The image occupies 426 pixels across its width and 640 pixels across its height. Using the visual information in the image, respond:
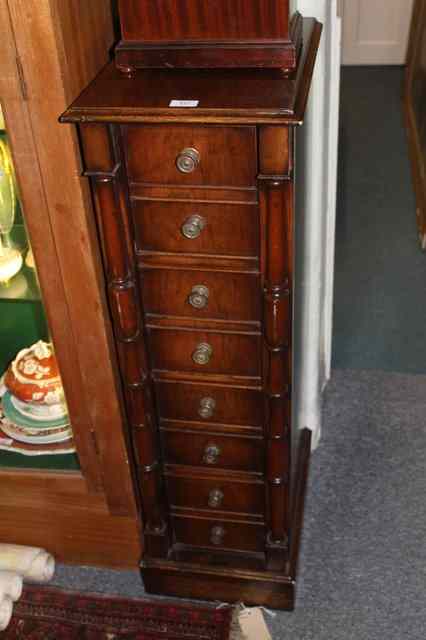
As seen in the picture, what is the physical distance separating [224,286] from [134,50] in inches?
18.6

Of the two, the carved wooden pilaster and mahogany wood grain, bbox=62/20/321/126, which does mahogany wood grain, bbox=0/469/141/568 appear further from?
mahogany wood grain, bbox=62/20/321/126

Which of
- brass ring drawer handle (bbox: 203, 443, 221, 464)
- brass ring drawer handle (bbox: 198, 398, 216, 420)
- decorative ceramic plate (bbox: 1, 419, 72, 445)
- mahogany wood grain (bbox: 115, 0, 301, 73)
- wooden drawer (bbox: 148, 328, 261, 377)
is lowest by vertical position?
decorative ceramic plate (bbox: 1, 419, 72, 445)

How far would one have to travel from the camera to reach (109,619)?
2121 millimetres

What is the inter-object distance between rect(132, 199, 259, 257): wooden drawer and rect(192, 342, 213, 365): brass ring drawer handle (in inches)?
8.9

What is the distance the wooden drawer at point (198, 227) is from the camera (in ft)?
5.08

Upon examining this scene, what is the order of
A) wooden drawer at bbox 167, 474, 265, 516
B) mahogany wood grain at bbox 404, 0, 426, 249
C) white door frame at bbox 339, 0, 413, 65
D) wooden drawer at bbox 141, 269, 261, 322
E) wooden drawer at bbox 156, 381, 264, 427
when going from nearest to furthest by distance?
wooden drawer at bbox 141, 269, 261, 322, wooden drawer at bbox 156, 381, 264, 427, wooden drawer at bbox 167, 474, 265, 516, mahogany wood grain at bbox 404, 0, 426, 249, white door frame at bbox 339, 0, 413, 65

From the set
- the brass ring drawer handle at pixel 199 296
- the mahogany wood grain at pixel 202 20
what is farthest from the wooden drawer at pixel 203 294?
the mahogany wood grain at pixel 202 20

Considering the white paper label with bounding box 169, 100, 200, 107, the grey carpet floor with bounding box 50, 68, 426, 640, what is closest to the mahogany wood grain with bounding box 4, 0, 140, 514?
the white paper label with bounding box 169, 100, 200, 107

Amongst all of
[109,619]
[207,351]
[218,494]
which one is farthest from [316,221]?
[109,619]

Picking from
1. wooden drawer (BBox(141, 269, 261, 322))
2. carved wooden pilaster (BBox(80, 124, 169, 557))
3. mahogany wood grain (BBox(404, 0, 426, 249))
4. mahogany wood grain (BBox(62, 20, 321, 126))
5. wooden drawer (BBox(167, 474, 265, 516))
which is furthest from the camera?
mahogany wood grain (BBox(404, 0, 426, 249))

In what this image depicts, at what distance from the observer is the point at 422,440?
2.59 m

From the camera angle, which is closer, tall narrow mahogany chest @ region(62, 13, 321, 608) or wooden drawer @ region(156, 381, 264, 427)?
tall narrow mahogany chest @ region(62, 13, 321, 608)

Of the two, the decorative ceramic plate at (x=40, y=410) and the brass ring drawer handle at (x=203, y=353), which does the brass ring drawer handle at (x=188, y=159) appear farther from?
the decorative ceramic plate at (x=40, y=410)

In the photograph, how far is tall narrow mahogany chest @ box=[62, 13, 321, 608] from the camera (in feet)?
4.80
